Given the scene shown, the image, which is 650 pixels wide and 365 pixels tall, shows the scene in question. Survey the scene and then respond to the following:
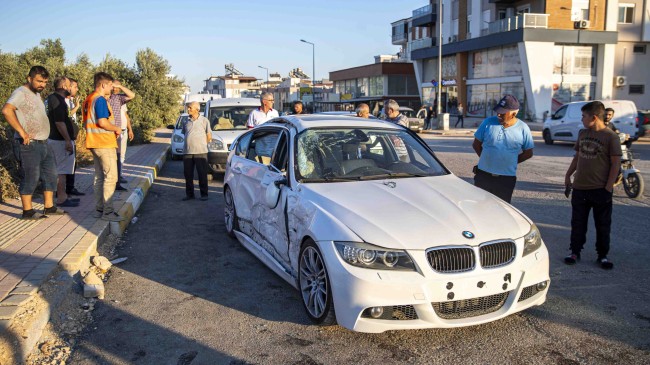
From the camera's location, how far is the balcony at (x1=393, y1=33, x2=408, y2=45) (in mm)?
66944

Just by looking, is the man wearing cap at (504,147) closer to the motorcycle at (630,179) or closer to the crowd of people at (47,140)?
the crowd of people at (47,140)

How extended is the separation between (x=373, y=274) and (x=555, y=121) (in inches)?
781

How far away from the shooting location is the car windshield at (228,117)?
42.3 feet

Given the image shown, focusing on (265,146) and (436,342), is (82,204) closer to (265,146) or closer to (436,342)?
(265,146)

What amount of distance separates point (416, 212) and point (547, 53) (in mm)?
37081

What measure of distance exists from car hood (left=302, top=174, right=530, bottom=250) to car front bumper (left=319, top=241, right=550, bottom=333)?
20 cm

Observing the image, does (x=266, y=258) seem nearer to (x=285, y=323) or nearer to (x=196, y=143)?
(x=285, y=323)

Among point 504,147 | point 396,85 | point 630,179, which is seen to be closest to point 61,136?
point 504,147

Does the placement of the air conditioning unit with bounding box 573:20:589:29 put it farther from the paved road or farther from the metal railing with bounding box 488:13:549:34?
the paved road

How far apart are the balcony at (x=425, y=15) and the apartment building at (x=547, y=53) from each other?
6.40 metres

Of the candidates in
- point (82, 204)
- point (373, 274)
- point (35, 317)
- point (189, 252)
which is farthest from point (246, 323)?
point (82, 204)

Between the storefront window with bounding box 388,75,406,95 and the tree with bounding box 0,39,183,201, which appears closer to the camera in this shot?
the tree with bounding box 0,39,183,201

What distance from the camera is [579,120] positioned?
2008cm

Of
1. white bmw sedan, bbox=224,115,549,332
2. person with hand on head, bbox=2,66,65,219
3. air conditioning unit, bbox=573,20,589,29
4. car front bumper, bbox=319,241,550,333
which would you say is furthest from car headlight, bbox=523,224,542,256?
air conditioning unit, bbox=573,20,589,29
